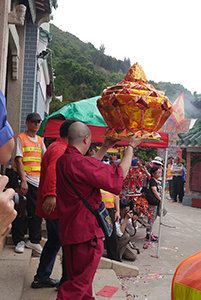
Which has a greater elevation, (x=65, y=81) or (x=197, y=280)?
(x=65, y=81)

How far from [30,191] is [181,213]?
25.2 feet

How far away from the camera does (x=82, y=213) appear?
84.2 inches

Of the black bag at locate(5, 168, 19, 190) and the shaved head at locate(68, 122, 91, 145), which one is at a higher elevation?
the shaved head at locate(68, 122, 91, 145)

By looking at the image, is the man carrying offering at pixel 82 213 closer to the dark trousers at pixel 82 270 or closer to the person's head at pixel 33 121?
the dark trousers at pixel 82 270

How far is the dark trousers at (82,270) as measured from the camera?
6.84 feet

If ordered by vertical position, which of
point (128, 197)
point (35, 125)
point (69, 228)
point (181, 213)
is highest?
point (35, 125)

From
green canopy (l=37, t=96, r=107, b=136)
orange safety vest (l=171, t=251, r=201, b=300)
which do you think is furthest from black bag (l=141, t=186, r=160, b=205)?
orange safety vest (l=171, t=251, r=201, b=300)

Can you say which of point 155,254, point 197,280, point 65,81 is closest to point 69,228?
point 197,280

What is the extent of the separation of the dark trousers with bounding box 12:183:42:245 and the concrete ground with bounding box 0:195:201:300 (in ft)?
0.62

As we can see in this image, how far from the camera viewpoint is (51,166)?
2.87 metres

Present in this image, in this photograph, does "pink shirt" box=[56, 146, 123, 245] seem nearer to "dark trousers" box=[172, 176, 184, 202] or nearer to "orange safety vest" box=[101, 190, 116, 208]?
"orange safety vest" box=[101, 190, 116, 208]

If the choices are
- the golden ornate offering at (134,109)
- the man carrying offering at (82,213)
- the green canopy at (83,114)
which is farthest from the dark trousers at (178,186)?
the man carrying offering at (82,213)

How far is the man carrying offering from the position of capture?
6.83 ft

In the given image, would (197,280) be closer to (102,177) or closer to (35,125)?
(102,177)
